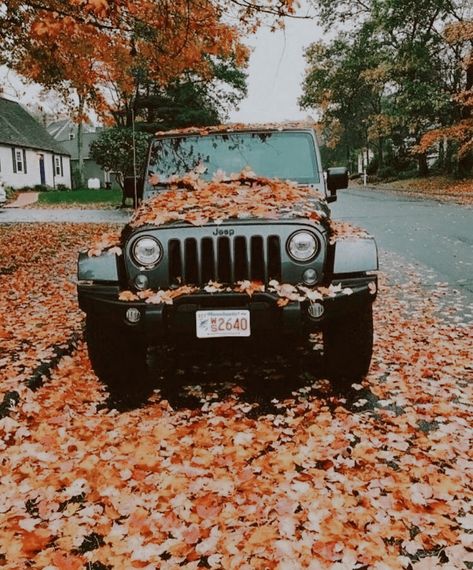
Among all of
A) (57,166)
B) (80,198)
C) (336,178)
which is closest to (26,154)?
(57,166)

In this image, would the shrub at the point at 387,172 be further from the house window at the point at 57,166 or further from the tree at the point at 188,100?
the house window at the point at 57,166

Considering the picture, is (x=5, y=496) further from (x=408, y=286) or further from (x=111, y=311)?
(x=408, y=286)

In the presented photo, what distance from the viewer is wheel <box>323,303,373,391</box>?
425 cm

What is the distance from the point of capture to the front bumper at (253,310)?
12.6ft

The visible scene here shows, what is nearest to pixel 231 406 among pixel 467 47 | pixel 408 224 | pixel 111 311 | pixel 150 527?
pixel 111 311

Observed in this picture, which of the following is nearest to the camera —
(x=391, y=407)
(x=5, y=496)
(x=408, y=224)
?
(x=5, y=496)

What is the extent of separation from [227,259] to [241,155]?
1806mm

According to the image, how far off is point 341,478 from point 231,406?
1.27 metres

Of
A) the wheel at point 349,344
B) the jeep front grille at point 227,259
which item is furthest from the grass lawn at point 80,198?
the jeep front grille at point 227,259

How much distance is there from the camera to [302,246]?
395 cm

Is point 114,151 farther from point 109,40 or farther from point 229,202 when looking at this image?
point 229,202

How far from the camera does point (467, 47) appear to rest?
114 feet

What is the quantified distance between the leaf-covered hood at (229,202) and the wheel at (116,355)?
81 cm

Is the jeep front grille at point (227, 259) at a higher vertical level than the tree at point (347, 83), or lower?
lower
